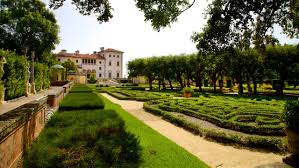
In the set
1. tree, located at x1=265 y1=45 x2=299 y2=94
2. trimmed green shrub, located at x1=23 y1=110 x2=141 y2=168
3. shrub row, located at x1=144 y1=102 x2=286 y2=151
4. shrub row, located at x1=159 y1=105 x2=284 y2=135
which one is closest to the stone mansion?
tree, located at x1=265 y1=45 x2=299 y2=94

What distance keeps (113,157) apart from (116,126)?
3.82 feet

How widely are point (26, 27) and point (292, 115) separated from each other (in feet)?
127

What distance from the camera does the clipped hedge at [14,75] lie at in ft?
56.0

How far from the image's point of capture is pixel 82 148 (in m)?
4.47

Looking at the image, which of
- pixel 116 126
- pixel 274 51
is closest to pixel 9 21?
pixel 274 51

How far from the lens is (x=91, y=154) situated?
4.33 m

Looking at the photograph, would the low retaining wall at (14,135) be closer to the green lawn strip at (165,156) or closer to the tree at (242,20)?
the green lawn strip at (165,156)

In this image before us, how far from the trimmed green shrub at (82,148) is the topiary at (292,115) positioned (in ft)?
13.2

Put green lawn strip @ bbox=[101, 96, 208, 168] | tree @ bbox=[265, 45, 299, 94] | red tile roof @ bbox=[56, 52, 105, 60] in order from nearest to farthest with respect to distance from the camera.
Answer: green lawn strip @ bbox=[101, 96, 208, 168]
tree @ bbox=[265, 45, 299, 94]
red tile roof @ bbox=[56, 52, 105, 60]

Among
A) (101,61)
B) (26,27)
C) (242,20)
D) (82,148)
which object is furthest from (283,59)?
(101,61)

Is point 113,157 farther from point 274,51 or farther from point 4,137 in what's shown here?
point 274,51

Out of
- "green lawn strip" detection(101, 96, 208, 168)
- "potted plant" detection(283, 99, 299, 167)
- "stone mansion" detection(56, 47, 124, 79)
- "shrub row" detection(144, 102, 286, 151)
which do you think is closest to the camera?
"green lawn strip" detection(101, 96, 208, 168)

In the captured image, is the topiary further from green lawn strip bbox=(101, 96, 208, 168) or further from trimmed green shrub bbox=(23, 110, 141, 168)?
trimmed green shrub bbox=(23, 110, 141, 168)

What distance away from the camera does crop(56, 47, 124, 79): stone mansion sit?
94000 mm
